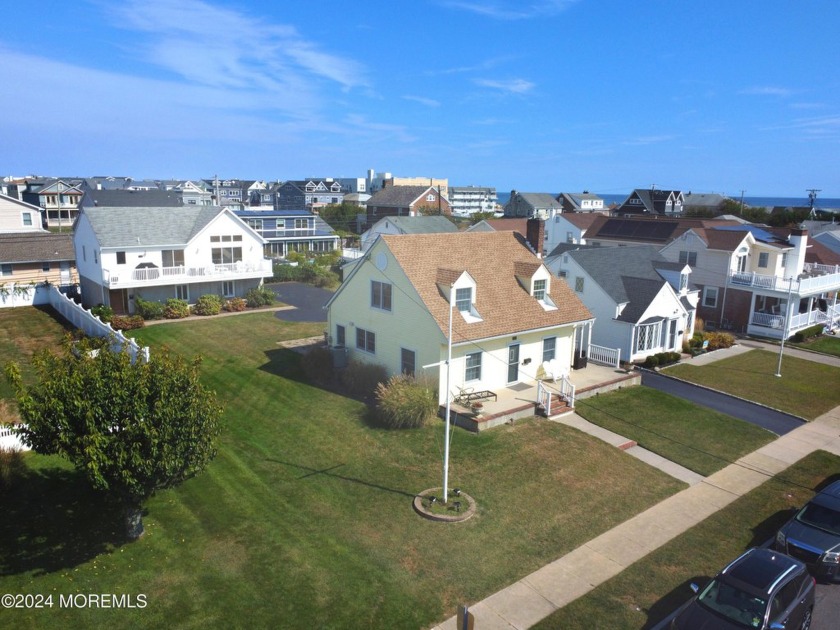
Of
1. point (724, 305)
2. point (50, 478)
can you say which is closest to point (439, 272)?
point (50, 478)

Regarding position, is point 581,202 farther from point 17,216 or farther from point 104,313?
point 104,313

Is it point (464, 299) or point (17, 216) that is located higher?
point (17, 216)

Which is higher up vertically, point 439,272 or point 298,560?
point 439,272

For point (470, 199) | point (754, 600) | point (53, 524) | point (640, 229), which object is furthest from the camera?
point (470, 199)

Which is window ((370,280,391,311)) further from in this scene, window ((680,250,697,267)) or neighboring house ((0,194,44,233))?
neighboring house ((0,194,44,233))

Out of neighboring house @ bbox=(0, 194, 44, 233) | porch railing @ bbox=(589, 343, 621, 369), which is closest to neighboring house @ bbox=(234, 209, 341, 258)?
neighboring house @ bbox=(0, 194, 44, 233)

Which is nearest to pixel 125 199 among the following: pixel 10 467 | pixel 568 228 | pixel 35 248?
pixel 35 248

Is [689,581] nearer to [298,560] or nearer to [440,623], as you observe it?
[440,623]
